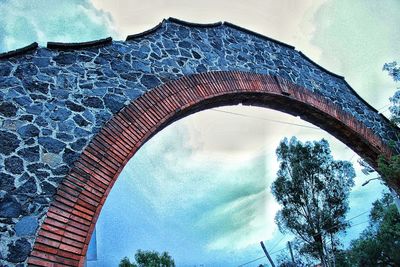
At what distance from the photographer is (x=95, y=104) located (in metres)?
5.35

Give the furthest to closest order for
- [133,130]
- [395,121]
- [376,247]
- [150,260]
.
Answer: [150,260]
[376,247]
[395,121]
[133,130]

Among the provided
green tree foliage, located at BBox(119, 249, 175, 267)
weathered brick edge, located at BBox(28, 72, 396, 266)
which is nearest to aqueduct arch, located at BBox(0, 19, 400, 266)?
weathered brick edge, located at BBox(28, 72, 396, 266)

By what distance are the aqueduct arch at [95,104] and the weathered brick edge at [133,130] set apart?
0.01 m

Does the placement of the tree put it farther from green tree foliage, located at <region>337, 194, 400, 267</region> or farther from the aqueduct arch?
the aqueduct arch

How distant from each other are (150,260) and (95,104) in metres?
24.5

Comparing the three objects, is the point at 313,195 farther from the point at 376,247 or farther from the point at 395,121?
the point at 395,121

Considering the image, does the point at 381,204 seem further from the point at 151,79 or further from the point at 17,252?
the point at 17,252

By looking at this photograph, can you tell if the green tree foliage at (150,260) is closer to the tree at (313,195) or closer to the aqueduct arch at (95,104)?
the tree at (313,195)

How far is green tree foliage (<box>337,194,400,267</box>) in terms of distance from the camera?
16.8 metres

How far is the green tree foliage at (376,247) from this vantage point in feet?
55.2

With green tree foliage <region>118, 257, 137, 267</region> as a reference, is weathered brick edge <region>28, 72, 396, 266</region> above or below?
below

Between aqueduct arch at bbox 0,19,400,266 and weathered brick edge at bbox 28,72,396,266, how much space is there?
14 millimetres

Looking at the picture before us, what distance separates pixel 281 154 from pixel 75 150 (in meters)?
17.3

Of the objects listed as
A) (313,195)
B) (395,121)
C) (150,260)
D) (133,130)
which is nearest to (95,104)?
(133,130)
